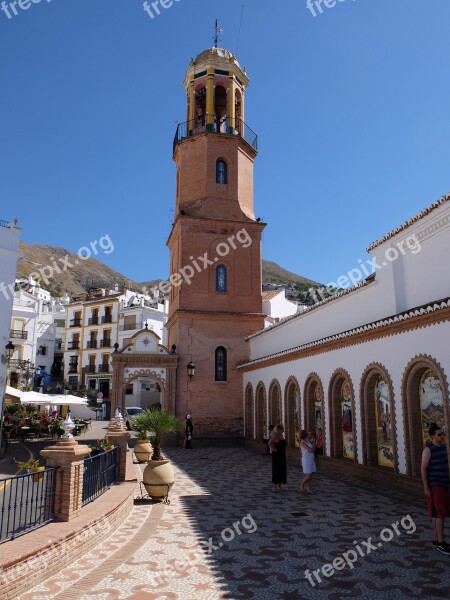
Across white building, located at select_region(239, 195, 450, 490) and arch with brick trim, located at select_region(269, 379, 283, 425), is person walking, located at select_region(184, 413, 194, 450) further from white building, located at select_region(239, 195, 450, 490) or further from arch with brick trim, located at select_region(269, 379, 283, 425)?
white building, located at select_region(239, 195, 450, 490)

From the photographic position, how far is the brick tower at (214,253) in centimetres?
2336

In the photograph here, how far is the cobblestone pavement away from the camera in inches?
220

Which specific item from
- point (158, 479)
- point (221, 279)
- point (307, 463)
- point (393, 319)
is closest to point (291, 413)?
point (307, 463)

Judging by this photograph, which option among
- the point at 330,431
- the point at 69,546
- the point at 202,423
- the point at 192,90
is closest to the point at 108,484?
the point at 69,546

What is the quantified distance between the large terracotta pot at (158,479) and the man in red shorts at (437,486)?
533 cm

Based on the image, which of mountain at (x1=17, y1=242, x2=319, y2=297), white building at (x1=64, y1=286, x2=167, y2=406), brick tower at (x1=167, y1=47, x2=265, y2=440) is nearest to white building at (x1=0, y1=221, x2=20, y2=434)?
brick tower at (x1=167, y1=47, x2=265, y2=440)

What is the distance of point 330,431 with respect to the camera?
573 inches

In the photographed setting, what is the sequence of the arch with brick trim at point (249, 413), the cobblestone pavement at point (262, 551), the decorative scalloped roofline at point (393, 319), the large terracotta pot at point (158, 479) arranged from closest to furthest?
the cobblestone pavement at point (262, 551) → the decorative scalloped roofline at point (393, 319) → the large terracotta pot at point (158, 479) → the arch with brick trim at point (249, 413)

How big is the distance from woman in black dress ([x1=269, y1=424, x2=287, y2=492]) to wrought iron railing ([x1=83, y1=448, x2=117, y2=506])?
3.74 m

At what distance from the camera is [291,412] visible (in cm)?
1812

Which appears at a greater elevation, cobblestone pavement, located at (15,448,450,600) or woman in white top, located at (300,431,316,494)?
woman in white top, located at (300,431,316,494)

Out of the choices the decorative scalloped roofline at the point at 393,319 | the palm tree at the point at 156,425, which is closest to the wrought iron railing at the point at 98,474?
the palm tree at the point at 156,425

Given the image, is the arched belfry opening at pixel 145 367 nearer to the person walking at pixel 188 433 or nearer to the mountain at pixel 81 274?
the person walking at pixel 188 433

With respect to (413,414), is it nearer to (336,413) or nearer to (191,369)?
(336,413)
